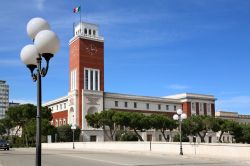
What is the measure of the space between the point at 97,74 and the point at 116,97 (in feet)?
26.9

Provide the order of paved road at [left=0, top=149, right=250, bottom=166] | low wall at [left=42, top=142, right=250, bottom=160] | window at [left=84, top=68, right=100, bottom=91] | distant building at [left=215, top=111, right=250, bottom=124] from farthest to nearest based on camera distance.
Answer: distant building at [left=215, top=111, right=250, bottom=124], window at [left=84, top=68, right=100, bottom=91], low wall at [left=42, top=142, right=250, bottom=160], paved road at [left=0, top=149, right=250, bottom=166]

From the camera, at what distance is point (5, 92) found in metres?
174

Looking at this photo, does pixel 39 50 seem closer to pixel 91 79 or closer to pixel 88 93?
pixel 88 93

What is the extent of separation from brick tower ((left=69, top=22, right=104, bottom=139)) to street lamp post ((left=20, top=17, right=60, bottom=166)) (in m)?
79.0

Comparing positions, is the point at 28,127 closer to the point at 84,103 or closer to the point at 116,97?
Answer: the point at 84,103

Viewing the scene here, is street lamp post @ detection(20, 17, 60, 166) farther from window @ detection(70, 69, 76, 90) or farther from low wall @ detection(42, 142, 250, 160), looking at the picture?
window @ detection(70, 69, 76, 90)

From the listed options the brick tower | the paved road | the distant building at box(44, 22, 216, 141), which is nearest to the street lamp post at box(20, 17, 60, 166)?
the paved road

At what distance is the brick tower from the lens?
88875 mm

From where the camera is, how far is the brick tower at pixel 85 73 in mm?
88875

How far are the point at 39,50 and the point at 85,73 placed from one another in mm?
82180

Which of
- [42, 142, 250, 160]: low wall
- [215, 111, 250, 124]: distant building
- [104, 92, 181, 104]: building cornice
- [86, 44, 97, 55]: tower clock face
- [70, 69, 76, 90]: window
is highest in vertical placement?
[86, 44, 97, 55]: tower clock face

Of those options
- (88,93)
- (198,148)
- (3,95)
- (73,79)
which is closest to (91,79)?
(88,93)

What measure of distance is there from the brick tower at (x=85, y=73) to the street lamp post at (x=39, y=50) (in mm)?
79043

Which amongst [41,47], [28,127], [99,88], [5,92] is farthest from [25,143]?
[5,92]
